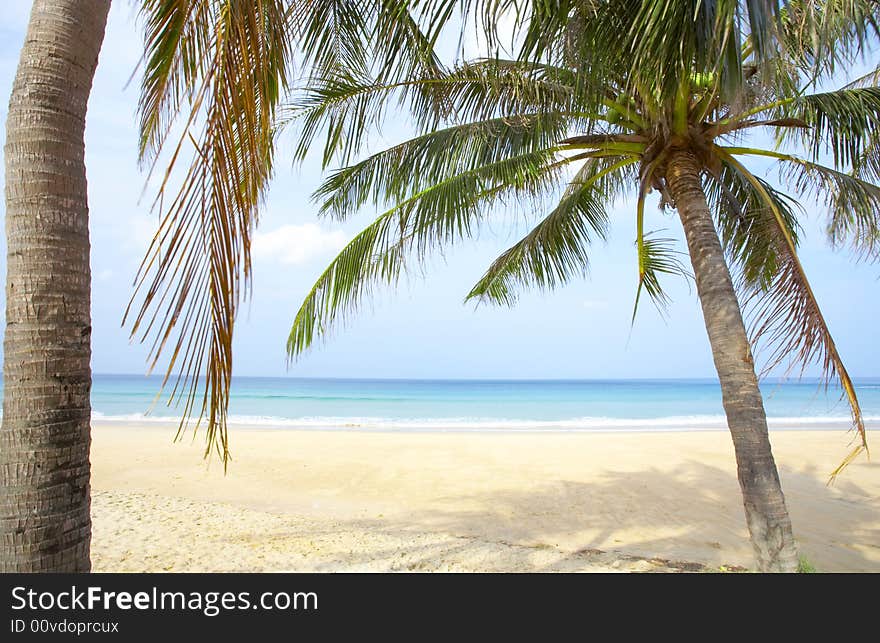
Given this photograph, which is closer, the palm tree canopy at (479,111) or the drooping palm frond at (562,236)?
the palm tree canopy at (479,111)

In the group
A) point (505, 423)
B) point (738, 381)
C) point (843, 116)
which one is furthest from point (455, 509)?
point (505, 423)

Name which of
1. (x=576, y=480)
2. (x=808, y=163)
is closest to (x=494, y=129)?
(x=808, y=163)

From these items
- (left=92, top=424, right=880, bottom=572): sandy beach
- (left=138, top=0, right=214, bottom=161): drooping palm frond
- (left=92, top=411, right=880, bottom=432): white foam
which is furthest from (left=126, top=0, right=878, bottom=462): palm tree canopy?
(left=92, top=411, right=880, bottom=432): white foam

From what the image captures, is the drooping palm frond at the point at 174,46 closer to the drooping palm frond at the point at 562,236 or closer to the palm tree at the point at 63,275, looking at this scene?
the palm tree at the point at 63,275

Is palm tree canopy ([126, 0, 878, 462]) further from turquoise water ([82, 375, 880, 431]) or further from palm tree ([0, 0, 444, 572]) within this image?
turquoise water ([82, 375, 880, 431])

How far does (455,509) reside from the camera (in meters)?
7.05

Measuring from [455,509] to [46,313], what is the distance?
6003mm

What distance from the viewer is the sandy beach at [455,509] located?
489 cm

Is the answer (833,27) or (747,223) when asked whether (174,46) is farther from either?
(747,223)

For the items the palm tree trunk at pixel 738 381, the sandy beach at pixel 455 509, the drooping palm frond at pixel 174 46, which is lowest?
the sandy beach at pixel 455 509

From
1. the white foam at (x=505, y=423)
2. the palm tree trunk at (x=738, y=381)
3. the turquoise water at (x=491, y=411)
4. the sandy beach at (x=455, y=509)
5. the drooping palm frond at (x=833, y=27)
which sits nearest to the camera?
the drooping palm frond at (x=833, y=27)

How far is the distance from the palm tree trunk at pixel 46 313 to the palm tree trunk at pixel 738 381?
3.86 metres

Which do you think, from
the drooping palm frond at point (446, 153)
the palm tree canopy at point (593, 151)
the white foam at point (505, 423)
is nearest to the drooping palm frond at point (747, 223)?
the palm tree canopy at point (593, 151)

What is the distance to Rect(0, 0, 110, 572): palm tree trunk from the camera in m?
1.67
